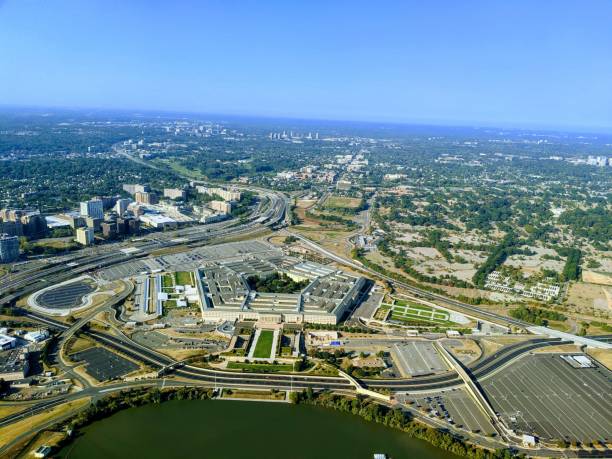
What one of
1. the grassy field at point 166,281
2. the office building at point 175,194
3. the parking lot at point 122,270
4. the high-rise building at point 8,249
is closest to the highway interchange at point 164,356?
the parking lot at point 122,270

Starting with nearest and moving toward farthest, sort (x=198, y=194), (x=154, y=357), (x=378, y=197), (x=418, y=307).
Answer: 1. (x=154, y=357)
2. (x=418, y=307)
3. (x=198, y=194)
4. (x=378, y=197)

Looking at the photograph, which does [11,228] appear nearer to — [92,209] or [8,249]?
[8,249]

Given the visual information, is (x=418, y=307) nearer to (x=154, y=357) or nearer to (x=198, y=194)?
(x=154, y=357)

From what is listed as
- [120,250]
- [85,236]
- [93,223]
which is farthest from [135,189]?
[120,250]

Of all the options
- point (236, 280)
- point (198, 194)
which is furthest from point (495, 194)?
point (236, 280)

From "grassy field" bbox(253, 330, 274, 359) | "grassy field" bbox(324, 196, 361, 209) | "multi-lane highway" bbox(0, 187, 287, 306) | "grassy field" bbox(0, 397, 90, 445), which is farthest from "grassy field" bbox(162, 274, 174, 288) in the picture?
"grassy field" bbox(324, 196, 361, 209)

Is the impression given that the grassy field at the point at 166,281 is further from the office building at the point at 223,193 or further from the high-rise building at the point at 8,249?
the office building at the point at 223,193
